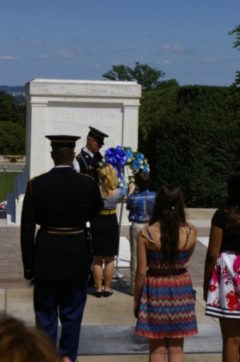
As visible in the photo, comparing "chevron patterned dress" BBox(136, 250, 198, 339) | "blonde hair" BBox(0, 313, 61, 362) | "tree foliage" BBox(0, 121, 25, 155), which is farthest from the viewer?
"tree foliage" BBox(0, 121, 25, 155)

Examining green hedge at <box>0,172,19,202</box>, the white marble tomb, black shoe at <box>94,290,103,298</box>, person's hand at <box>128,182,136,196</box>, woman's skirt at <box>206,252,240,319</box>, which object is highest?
the white marble tomb

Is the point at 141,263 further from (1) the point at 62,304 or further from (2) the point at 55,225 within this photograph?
(1) the point at 62,304

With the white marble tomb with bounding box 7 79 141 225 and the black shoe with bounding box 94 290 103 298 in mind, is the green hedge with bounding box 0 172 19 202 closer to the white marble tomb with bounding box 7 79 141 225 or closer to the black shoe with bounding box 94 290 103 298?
the white marble tomb with bounding box 7 79 141 225

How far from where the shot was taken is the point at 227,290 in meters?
4.34

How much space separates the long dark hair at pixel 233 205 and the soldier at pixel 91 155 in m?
3.41

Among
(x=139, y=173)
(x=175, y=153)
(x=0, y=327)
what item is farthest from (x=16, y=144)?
(x=0, y=327)

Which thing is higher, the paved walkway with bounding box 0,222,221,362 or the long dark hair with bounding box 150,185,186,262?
the long dark hair with bounding box 150,185,186,262

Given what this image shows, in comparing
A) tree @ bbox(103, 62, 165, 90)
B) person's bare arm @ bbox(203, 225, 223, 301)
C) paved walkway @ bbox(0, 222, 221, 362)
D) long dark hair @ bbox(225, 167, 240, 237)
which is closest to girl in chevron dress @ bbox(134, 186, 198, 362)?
person's bare arm @ bbox(203, 225, 223, 301)

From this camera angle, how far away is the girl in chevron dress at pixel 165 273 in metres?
4.40

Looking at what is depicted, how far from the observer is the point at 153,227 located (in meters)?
4.42

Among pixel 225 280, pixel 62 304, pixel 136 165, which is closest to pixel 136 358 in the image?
pixel 62 304

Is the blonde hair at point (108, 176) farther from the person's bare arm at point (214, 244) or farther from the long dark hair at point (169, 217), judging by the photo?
the person's bare arm at point (214, 244)

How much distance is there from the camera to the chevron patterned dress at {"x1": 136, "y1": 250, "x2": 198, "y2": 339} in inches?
175

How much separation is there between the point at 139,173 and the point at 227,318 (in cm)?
293
